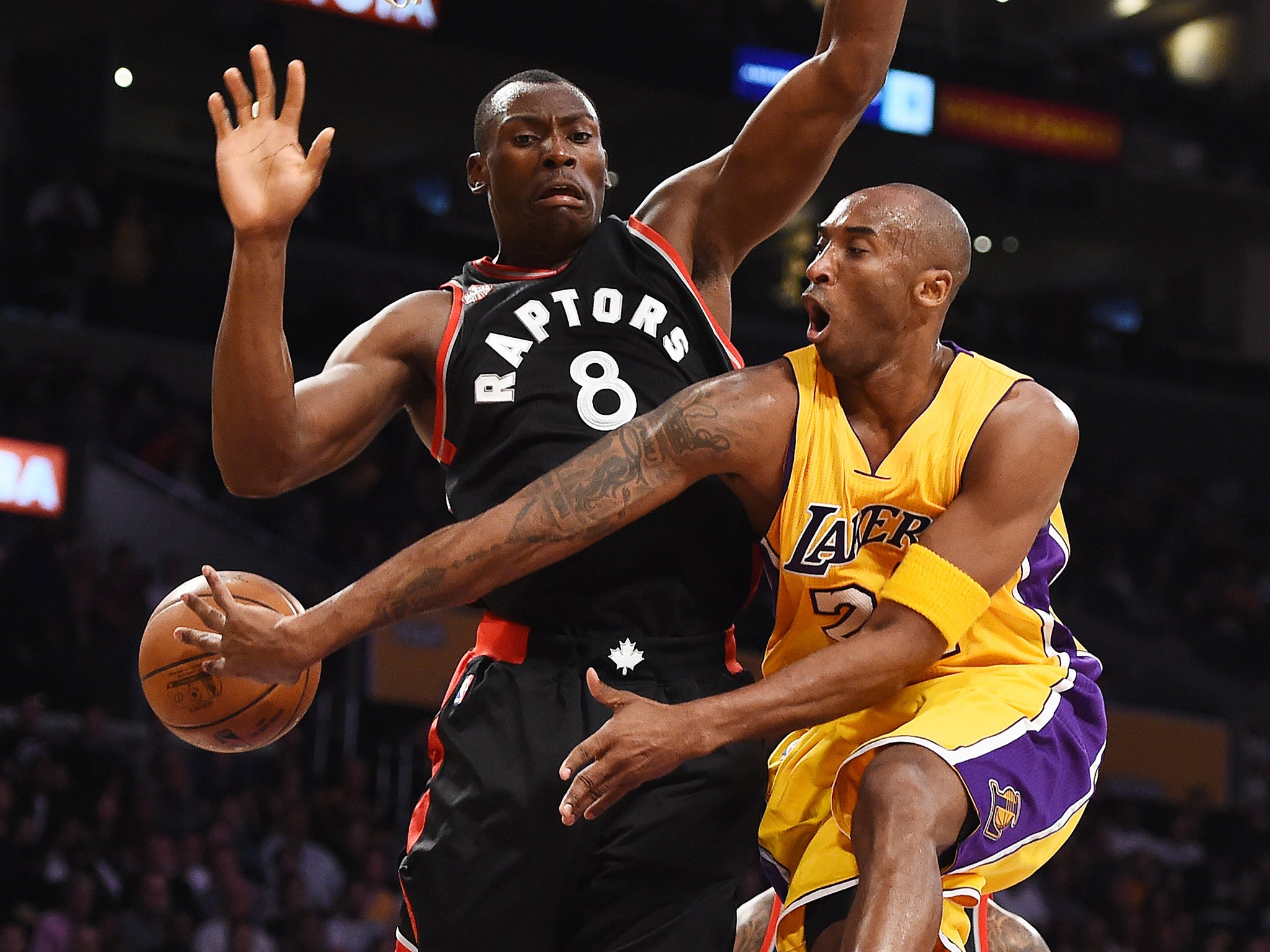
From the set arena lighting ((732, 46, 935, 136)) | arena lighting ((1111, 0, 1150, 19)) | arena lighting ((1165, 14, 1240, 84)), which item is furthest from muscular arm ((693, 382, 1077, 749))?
arena lighting ((1111, 0, 1150, 19))

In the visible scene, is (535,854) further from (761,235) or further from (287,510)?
(287,510)

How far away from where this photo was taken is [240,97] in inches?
130

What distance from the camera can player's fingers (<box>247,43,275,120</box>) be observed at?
330cm

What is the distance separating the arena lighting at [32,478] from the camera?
36.3 feet

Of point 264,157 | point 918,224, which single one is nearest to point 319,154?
point 264,157

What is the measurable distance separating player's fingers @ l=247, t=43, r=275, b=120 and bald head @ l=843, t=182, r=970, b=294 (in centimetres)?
114

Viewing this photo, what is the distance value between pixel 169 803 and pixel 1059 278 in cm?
1758

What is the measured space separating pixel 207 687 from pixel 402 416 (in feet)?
37.5

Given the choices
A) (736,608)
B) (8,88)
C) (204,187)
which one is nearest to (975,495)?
(736,608)

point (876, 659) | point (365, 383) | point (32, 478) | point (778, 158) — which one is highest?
point (778, 158)

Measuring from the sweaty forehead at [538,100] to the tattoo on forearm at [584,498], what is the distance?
853mm

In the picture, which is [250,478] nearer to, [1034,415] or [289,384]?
[289,384]

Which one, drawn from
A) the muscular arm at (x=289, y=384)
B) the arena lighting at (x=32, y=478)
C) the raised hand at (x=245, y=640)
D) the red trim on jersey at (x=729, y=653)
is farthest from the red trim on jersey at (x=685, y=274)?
the arena lighting at (x=32, y=478)

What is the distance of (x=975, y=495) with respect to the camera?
10.2ft
